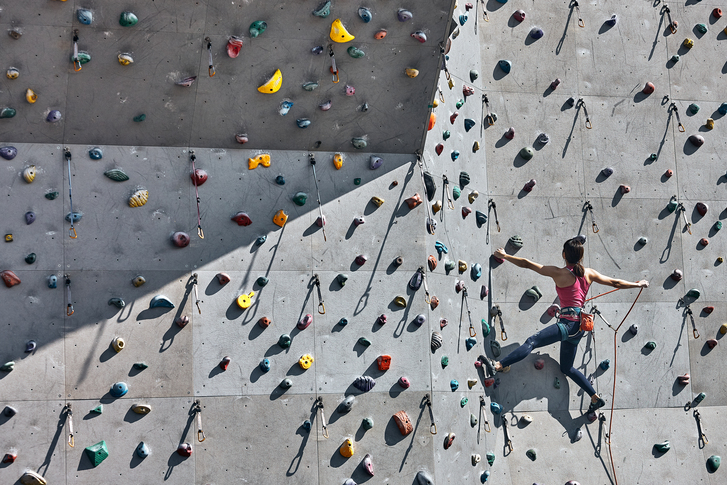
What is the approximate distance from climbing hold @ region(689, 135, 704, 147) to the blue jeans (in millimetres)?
2954

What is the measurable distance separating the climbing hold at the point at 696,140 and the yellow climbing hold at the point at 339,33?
4.53 m

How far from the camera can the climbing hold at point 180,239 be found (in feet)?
26.0

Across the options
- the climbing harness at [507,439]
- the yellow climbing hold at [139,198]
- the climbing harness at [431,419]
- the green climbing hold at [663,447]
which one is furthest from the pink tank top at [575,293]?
the yellow climbing hold at [139,198]

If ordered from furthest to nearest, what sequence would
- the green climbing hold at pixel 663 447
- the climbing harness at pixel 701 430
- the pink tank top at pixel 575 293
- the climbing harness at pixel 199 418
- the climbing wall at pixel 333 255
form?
the climbing harness at pixel 701 430 → the green climbing hold at pixel 663 447 → the pink tank top at pixel 575 293 → the climbing harness at pixel 199 418 → the climbing wall at pixel 333 255

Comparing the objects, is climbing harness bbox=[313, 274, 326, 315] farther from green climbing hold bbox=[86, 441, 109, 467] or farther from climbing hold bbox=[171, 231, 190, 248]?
green climbing hold bbox=[86, 441, 109, 467]

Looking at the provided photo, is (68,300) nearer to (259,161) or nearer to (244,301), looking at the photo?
(244,301)

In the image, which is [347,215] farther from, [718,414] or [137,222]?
[718,414]

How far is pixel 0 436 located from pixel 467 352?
442 cm

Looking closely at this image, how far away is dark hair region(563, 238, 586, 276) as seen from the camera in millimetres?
8242

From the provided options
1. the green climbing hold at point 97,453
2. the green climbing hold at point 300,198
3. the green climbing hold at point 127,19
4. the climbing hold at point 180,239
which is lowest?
the green climbing hold at point 97,453

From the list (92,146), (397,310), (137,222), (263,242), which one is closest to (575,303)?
(397,310)

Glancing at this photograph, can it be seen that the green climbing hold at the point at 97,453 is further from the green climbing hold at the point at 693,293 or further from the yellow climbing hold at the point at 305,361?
the green climbing hold at the point at 693,293

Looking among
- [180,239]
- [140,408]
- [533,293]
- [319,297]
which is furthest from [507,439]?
[180,239]

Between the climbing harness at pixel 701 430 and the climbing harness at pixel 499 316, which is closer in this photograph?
the climbing harness at pixel 499 316
